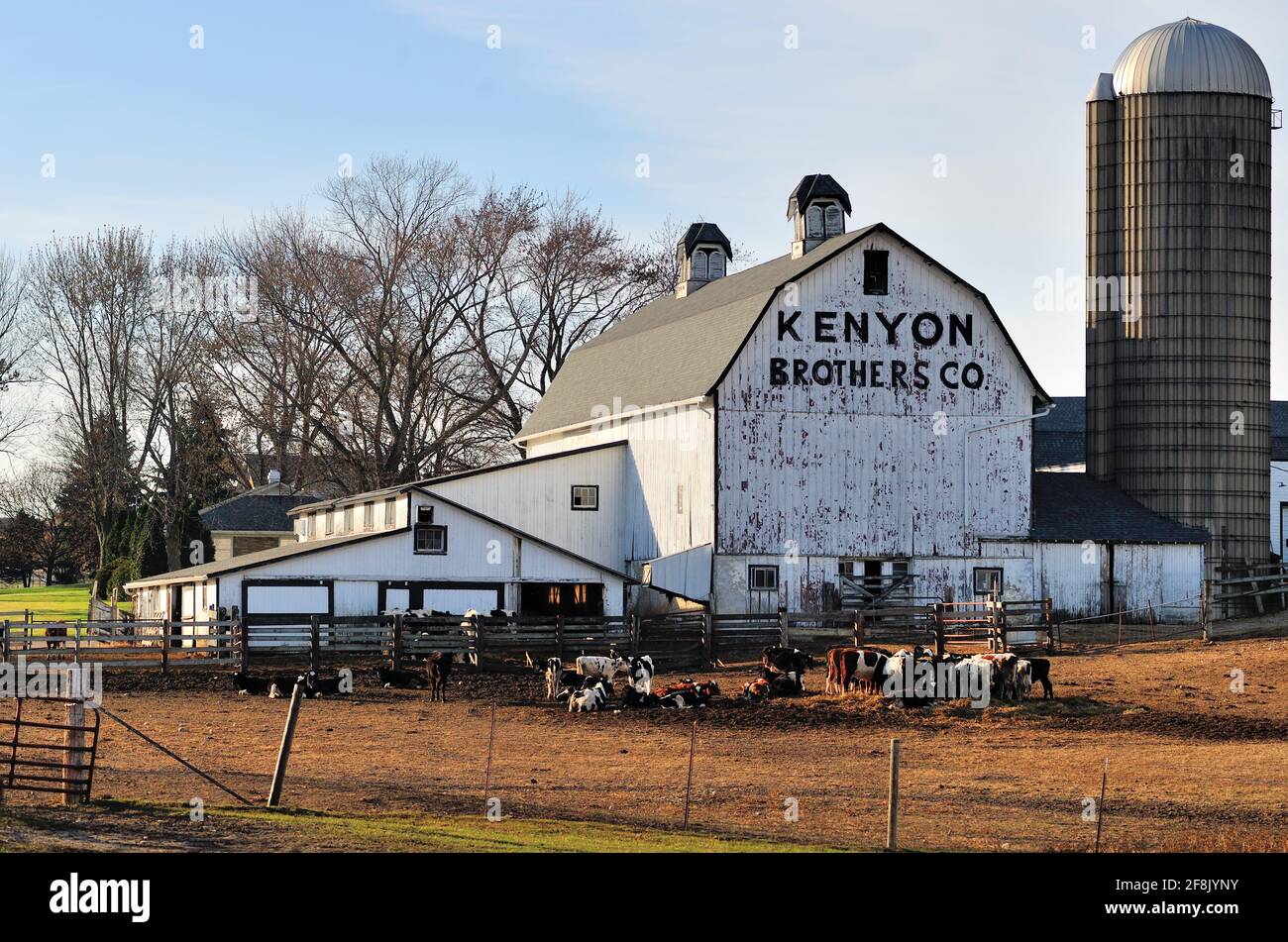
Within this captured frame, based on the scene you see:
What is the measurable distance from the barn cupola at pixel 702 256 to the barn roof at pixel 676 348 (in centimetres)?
117

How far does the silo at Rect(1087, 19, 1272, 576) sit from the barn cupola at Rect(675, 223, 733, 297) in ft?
48.0

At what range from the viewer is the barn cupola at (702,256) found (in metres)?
63.4

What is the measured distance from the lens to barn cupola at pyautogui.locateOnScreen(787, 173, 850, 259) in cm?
5362

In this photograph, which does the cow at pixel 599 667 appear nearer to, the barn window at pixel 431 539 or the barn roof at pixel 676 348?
the barn window at pixel 431 539

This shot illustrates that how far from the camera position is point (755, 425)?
4700 cm

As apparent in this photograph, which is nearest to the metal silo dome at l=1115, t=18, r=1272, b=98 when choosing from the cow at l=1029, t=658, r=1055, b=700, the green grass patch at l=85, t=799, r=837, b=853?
the cow at l=1029, t=658, r=1055, b=700

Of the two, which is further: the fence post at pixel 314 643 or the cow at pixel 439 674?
the fence post at pixel 314 643

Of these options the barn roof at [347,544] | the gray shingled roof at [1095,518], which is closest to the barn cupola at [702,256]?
the gray shingled roof at [1095,518]

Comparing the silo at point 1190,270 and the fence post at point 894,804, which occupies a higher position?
the silo at point 1190,270

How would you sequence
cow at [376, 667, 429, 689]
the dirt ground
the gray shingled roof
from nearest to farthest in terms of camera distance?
the dirt ground < cow at [376, 667, 429, 689] < the gray shingled roof

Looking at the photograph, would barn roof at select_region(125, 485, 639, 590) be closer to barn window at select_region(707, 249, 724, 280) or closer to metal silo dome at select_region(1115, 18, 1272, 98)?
barn window at select_region(707, 249, 724, 280)

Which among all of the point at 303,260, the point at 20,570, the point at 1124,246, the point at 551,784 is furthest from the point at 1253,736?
the point at 20,570
